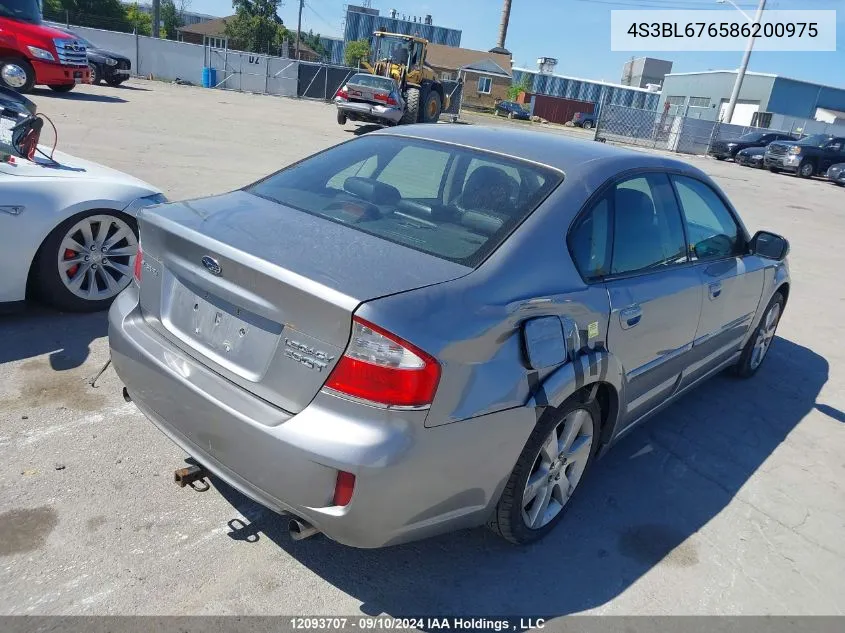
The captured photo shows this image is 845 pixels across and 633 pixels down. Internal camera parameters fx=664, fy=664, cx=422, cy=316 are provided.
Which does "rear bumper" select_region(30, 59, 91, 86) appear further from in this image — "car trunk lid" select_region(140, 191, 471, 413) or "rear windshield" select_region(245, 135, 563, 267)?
"car trunk lid" select_region(140, 191, 471, 413)

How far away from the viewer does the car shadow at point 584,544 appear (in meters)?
2.56

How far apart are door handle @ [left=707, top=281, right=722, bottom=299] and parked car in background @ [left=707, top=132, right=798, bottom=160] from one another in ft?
98.2

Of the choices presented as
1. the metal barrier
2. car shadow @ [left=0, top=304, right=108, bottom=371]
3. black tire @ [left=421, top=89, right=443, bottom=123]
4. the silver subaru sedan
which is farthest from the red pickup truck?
the metal barrier

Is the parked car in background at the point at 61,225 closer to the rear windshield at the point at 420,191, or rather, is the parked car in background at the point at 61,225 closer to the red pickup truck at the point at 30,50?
the rear windshield at the point at 420,191

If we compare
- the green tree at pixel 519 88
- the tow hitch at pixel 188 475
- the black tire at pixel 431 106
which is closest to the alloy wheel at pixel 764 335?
the tow hitch at pixel 188 475

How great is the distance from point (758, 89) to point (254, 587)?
200 feet

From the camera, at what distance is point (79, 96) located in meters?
18.3

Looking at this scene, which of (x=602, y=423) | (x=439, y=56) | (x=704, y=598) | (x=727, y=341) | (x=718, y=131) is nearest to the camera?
(x=704, y=598)

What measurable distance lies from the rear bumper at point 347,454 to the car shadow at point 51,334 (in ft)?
5.86

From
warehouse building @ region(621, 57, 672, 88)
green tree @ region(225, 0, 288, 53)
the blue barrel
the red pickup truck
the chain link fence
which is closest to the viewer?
the red pickup truck

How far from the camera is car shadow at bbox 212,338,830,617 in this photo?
256 cm

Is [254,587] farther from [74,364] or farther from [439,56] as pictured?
[439,56]

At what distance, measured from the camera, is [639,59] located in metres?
84.5

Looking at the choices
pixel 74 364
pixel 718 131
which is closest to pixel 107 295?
pixel 74 364
